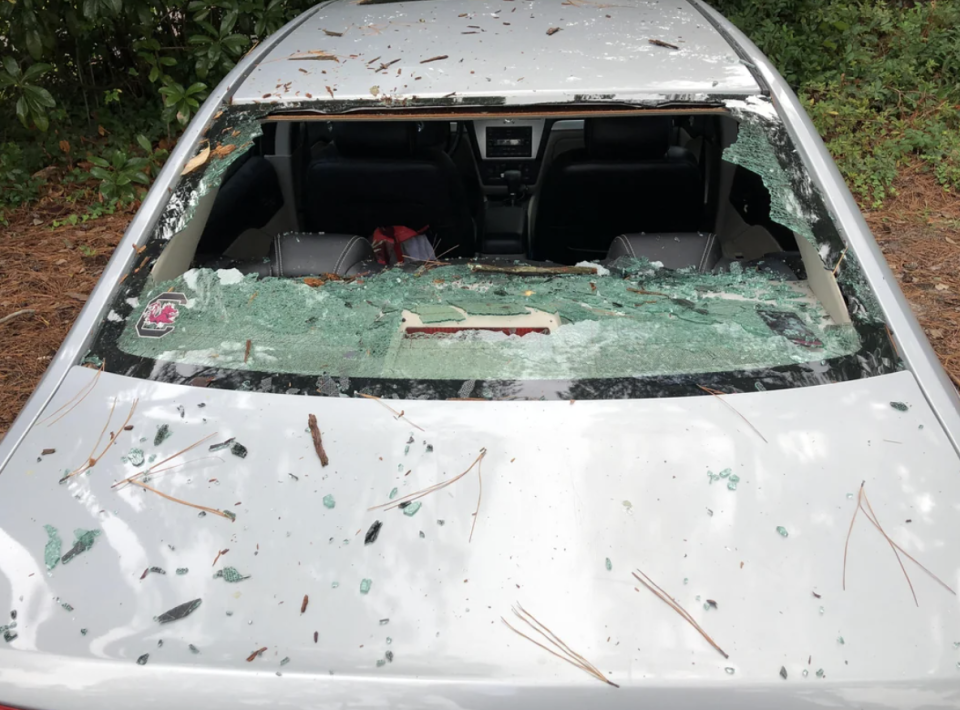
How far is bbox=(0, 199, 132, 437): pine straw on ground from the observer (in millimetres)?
3053

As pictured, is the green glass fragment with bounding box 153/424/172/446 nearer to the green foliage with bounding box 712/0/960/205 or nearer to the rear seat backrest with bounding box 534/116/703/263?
the rear seat backrest with bounding box 534/116/703/263

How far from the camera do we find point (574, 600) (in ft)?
3.44

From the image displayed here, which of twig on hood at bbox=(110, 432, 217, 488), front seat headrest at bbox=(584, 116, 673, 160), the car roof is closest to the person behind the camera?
twig on hood at bbox=(110, 432, 217, 488)

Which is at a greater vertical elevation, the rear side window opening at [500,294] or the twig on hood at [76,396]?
the rear side window opening at [500,294]

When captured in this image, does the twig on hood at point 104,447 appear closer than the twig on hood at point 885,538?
No

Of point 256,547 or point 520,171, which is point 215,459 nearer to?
point 256,547

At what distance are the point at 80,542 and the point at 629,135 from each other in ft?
6.50

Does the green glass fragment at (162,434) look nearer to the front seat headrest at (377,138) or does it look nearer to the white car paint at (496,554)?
the white car paint at (496,554)

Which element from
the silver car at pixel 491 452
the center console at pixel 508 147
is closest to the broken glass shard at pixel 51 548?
the silver car at pixel 491 452

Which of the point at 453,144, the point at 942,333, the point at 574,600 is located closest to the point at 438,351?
the point at 574,600

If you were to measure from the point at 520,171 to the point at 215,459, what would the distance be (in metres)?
2.50

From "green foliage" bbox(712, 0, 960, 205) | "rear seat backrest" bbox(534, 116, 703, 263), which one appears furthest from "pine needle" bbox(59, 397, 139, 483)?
"green foliage" bbox(712, 0, 960, 205)

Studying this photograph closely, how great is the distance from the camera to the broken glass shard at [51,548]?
44.9 inches

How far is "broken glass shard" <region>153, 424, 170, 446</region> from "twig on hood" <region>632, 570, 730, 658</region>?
2.85 feet
